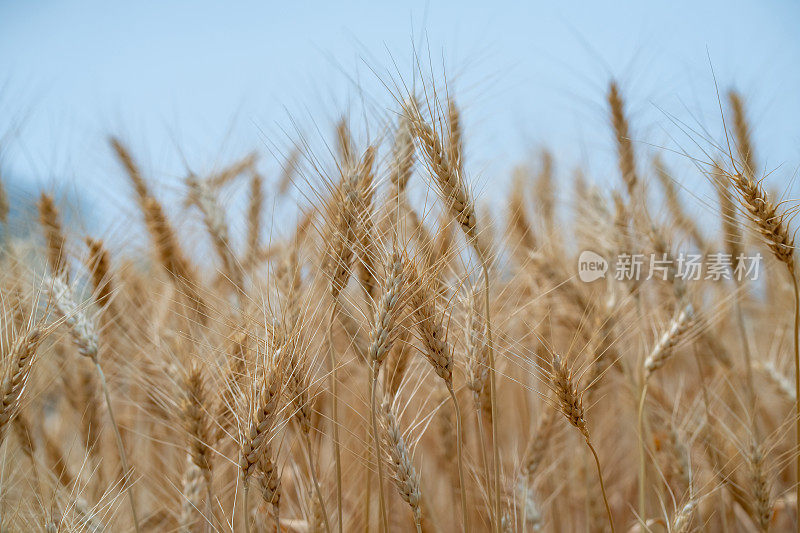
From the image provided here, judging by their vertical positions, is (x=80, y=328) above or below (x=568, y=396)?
below

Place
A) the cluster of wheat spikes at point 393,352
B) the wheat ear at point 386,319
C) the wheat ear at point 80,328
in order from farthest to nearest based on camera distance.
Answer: the wheat ear at point 80,328, the cluster of wheat spikes at point 393,352, the wheat ear at point 386,319

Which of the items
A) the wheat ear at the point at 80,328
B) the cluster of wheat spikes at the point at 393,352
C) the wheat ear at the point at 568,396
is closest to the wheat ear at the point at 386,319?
the cluster of wheat spikes at the point at 393,352

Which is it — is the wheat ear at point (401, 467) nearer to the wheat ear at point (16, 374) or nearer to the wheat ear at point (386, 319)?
the wheat ear at point (386, 319)

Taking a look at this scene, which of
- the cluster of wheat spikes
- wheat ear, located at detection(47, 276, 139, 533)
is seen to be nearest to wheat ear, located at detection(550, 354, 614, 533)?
the cluster of wheat spikes

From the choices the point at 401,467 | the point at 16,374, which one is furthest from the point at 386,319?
the point at 16,374

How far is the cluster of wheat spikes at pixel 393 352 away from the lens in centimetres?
109

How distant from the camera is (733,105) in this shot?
6.20 ft

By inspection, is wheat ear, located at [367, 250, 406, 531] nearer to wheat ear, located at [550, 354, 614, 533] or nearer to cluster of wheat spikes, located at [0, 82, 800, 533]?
cluster of wheat spikes, located at [0, 82, 800, 533]

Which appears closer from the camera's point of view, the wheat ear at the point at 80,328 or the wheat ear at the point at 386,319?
the wheat ear at the point at 386,319

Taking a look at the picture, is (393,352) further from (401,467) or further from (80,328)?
(80,328)

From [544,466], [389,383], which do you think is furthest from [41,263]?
[544,466]

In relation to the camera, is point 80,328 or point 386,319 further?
point 80,328

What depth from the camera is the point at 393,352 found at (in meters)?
1.33

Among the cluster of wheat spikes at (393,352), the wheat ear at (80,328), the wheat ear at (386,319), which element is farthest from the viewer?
the wheat ear at (80,328)
